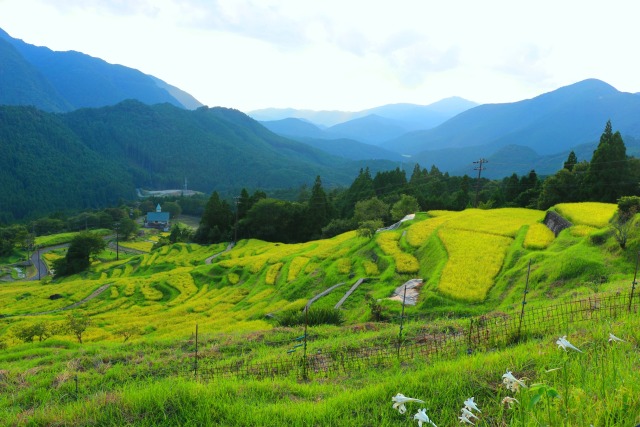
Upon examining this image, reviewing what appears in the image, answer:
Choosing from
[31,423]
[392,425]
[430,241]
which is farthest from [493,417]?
[430,241]

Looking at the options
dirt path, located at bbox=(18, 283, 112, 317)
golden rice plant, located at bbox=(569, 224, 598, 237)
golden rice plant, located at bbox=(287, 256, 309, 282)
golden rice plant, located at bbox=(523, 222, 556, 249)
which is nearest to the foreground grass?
golden rice plant, located at bbox=(523, 222, 556, 249)

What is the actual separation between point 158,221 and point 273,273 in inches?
4660

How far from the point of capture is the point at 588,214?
2684 cm

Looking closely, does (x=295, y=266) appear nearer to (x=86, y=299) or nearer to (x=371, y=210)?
(x=86, y=299)

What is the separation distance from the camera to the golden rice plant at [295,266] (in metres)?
30.5

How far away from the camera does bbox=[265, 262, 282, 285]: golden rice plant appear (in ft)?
107

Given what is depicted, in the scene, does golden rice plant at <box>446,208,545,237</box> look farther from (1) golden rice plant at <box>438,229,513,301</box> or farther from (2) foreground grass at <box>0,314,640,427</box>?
(2) foreground grass at <box>0,314,640,427</box>

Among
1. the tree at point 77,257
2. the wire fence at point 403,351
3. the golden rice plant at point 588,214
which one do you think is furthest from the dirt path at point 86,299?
the golden rice plant at point 588,214

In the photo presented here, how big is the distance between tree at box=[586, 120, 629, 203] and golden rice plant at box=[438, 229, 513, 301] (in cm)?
2520

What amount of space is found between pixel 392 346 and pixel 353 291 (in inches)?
477

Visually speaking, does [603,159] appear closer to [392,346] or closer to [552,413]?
[392,346]

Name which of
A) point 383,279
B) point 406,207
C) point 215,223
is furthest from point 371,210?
point 383,279

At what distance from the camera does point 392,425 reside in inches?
177

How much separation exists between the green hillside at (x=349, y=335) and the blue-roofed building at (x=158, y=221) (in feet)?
304
